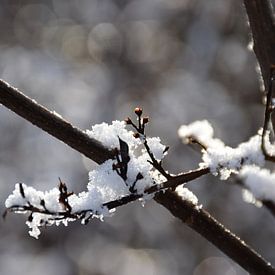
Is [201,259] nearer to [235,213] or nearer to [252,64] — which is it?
[235,213]

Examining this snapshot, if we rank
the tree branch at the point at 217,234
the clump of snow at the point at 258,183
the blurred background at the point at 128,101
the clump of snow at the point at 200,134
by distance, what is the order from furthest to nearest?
the blurred background at the point at 128,101 < the clump of snow at the point at 200,134 < the tree branch at the point at 217,234 < the clump of snow at the point at 258,183

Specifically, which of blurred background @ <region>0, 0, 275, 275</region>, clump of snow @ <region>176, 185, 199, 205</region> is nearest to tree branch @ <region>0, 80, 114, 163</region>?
clump of snow @ <region>176, 185, 199, 205</region>

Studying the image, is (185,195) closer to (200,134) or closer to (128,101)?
(200,134)

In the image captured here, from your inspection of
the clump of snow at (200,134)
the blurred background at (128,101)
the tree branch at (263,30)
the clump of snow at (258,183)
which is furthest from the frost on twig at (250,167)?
the blurred background at (128,101)

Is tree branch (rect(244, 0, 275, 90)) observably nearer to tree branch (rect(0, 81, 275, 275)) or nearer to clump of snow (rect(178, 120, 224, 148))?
clump of snow (rect(178, 120, 224, 148))

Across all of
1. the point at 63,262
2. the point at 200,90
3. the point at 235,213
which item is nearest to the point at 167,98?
the point at 200,90

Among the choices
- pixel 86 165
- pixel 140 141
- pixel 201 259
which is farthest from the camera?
pixel 86 165

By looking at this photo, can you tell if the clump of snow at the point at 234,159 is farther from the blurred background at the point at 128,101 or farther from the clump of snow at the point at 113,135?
the blurred background at the point at 128,101
